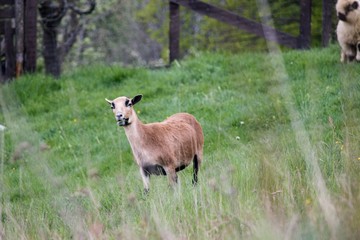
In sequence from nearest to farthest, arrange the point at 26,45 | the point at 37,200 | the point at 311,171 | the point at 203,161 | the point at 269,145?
the point at 311,171
the point at 269,145
the point at 37,200
the point at 203,161
the point at 26,45

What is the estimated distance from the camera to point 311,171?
631 centimetres

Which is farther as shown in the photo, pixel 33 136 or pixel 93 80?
pixel 93 80

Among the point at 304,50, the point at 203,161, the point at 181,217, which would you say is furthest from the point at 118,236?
the point at 304,50

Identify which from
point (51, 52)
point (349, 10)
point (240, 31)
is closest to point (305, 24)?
point (349, 10)

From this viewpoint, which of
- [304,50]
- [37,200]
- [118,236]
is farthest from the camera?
[304,50]

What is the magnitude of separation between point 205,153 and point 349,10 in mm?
3776

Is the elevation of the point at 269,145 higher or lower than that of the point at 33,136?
higher

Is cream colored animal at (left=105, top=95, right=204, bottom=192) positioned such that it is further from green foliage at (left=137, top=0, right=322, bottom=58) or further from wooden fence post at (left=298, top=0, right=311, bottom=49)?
green foliage at (left=137, top=0, right=322, bottom=58)

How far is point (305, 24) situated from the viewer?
1585cm

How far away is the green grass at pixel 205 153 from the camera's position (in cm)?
542

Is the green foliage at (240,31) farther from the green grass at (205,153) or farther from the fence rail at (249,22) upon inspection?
the green grass at (205,153)

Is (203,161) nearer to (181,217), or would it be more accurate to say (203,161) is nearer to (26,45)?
(181,217)

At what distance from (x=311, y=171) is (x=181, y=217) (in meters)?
1.13

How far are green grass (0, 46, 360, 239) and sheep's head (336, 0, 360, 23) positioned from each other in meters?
0.82
